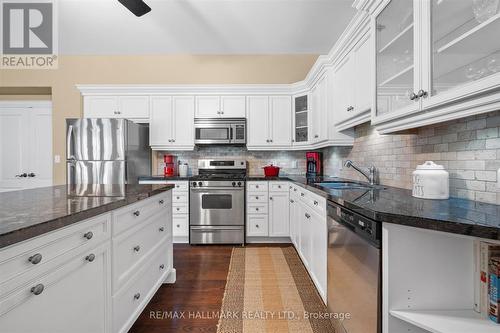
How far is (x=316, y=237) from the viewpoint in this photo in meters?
2.20

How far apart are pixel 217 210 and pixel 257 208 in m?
0.57

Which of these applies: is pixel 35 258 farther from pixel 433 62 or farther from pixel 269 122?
pixel 269 122

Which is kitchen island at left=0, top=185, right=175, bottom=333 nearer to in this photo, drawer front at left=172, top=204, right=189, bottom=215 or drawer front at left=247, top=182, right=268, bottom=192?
drawer front at left=172, top=204, right=189, bottom=215

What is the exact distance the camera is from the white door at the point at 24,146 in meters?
4.57

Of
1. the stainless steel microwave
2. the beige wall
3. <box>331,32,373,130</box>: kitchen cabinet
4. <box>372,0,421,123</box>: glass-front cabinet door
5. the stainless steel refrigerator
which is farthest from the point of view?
the beige wall

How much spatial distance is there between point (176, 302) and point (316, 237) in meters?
1.30

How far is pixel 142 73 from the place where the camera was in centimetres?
445

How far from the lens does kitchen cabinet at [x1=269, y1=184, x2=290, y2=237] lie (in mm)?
3670

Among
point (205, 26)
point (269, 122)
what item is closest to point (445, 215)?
point (269, 122)

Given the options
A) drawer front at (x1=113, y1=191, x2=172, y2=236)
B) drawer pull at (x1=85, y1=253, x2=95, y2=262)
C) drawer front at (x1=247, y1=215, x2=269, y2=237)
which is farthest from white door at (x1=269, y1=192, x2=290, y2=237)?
drawer pull at (x1=85, y1=253, x2=95, y2=262)

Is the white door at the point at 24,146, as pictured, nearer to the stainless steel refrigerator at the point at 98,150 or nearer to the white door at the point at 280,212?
the stainless steel refrigerator at the point at 98,150

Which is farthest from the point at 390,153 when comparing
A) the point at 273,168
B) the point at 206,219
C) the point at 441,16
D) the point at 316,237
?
the point at 206,219

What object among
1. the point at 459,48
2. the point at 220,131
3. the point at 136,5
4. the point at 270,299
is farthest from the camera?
the point at 220,131

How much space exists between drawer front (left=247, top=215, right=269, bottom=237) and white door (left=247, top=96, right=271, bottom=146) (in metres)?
1.16
